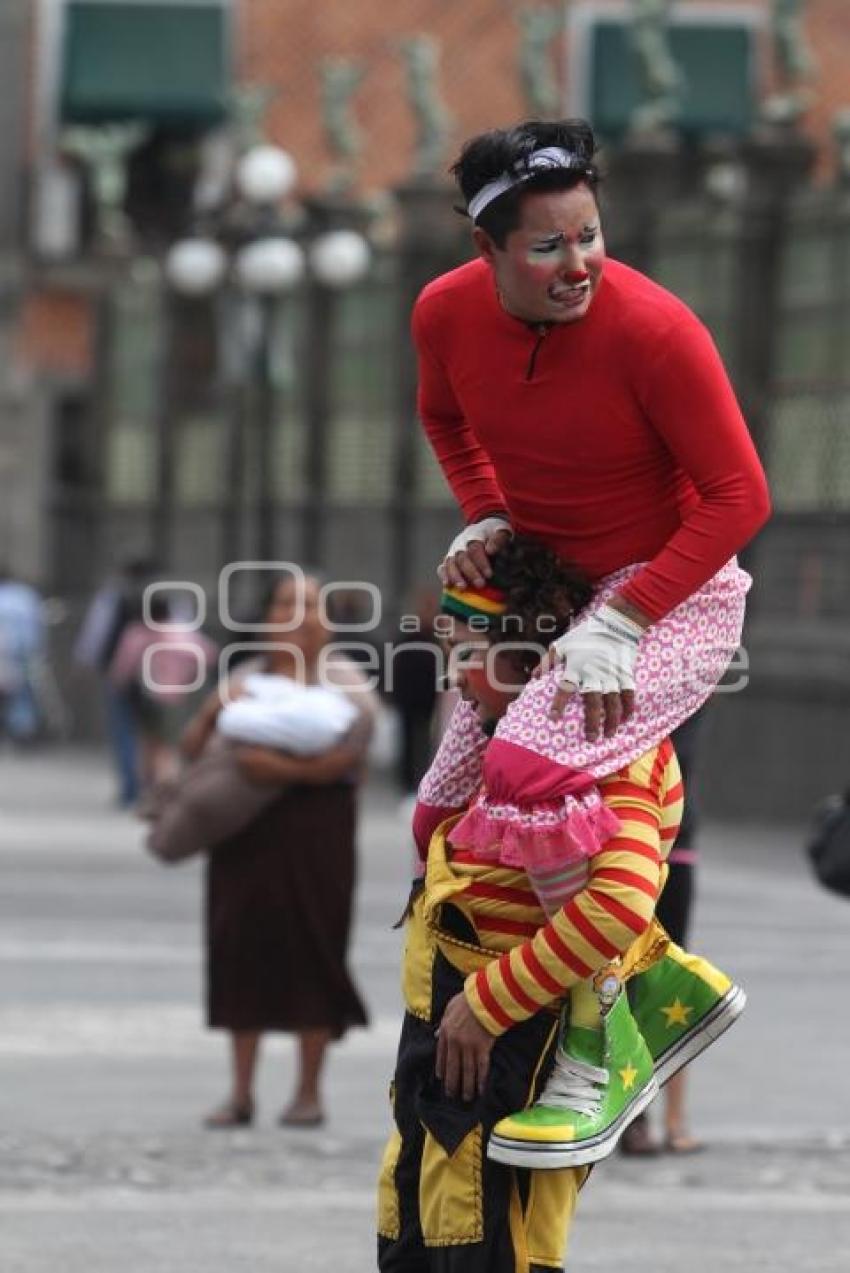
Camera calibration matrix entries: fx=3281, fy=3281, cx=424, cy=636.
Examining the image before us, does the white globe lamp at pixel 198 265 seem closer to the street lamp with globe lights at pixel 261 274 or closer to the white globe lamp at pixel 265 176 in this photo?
the street lamp with globe lights at pixel 261 274

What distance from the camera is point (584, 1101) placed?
5.05m

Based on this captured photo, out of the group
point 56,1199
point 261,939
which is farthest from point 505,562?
point 261,939

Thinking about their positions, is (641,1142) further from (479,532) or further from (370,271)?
(370,271)

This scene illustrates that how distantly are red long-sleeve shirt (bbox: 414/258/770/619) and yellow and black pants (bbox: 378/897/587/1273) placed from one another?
64 cm

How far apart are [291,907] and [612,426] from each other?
549 cm

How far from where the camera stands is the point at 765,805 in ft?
75.0

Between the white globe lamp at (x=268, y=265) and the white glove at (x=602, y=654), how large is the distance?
21.8 meters

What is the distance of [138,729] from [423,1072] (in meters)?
20.0

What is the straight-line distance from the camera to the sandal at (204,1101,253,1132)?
10.0 meters

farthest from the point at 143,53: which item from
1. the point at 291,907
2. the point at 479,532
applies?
the point at 479,532

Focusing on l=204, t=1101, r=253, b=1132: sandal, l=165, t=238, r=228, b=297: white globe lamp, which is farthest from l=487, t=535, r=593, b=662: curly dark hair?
l=165, t=238, r=228, b=297: white globe lamp

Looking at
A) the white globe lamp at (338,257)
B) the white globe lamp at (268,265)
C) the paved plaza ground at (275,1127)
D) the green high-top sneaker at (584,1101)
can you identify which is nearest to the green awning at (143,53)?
the white globe lamp at (338,257)

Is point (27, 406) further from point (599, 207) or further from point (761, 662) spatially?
point (599, 207)

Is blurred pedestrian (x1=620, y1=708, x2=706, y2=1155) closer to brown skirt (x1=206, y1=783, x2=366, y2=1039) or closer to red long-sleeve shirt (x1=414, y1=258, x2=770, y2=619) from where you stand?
brown skirt (x1=206, y1=783, x2=366, y2=1039)
